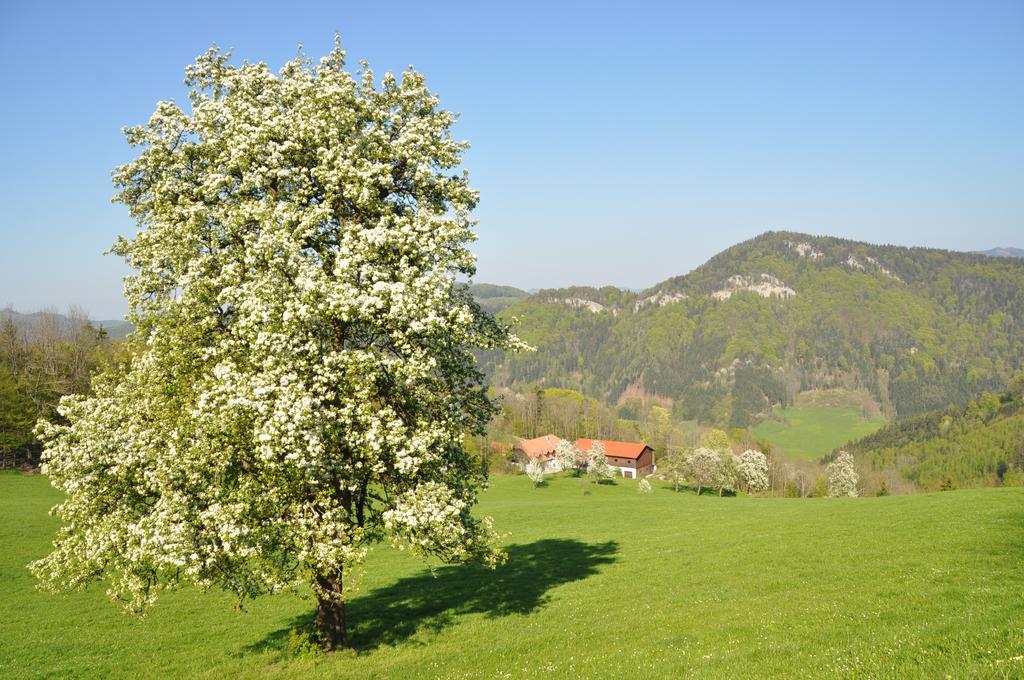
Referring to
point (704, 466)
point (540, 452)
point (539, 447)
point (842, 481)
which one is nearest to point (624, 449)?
point (539, 447)

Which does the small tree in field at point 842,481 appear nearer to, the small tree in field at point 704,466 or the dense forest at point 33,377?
the small tree in field at point 704,466

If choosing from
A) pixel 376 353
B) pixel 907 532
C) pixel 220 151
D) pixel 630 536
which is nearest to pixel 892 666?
pixel 376 353

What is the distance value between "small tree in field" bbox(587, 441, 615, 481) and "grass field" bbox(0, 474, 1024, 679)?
87284 mm

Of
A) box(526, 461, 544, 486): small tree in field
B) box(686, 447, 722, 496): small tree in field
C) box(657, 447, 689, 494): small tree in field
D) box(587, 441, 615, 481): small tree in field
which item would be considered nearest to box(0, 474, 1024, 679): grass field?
box(686, 447, 722, 496): small tree in field

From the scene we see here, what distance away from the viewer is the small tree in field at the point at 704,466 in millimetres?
122188

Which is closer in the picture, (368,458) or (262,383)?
(262,383)

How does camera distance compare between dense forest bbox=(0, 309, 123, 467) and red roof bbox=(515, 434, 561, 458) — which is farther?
red roof bbox=(515, 434, 561, 458)

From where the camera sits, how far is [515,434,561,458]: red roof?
545 feet

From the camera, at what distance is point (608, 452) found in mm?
176750

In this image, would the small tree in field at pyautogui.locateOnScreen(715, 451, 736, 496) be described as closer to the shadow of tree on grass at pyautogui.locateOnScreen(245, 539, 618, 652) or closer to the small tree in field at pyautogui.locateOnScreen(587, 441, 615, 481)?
the small tree in field at pyautogui.locateOnScreen(587, 441, 615, 481)

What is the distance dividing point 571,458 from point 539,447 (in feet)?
67.3

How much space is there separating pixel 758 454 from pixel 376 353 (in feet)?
436

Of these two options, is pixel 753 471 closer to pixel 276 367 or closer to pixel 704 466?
pixel 704 466

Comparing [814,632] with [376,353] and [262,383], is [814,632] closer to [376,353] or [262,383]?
[376,353]
